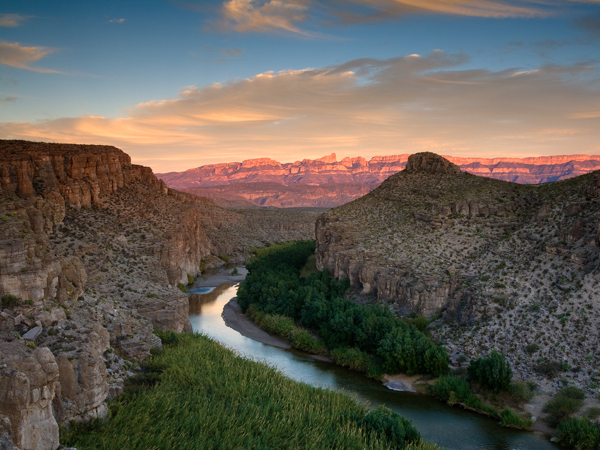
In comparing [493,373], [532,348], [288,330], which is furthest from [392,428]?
[288,330]

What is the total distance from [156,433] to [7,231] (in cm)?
1534

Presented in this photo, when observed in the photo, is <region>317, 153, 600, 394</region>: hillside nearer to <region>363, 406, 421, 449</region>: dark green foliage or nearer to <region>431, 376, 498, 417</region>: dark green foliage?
<region>431, 376, 498, 417</region>: dark green foliage

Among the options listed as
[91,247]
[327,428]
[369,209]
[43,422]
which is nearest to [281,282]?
[369,209]

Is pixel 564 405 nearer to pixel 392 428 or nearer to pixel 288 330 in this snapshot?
pixel 392 428

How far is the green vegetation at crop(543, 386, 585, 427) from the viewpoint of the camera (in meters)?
30.7

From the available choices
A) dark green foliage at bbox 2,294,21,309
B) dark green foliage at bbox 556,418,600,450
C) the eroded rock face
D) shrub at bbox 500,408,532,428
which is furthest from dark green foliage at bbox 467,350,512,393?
dark green foliage at bbox 2,294,21,309

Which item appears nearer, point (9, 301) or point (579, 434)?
point (9, 301)

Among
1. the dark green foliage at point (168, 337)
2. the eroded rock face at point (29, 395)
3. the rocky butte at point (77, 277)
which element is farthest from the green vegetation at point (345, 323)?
the eroded rock face at point (29, 395)

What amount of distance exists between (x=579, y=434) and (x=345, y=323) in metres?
21.7

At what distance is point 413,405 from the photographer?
35.5 m

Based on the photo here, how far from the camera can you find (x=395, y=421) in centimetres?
2716

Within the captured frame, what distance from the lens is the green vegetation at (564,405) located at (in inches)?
1210

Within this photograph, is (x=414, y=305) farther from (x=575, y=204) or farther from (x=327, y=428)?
(x=327, y=428)

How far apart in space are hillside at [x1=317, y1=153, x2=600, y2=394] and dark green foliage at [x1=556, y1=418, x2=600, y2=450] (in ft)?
13.6
